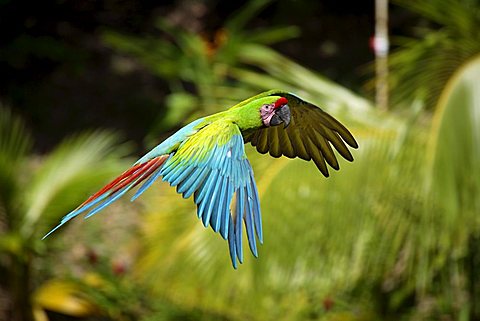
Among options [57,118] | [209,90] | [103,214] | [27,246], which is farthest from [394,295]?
[57,118]

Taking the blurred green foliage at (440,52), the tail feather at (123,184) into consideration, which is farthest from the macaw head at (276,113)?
the blurred green foliage at (440,52)

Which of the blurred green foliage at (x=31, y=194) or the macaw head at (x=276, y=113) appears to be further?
the blurred green foliage at (x=31, y=194)

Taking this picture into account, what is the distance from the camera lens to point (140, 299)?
499cm

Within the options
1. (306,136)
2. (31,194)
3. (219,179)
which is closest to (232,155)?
(219,179)

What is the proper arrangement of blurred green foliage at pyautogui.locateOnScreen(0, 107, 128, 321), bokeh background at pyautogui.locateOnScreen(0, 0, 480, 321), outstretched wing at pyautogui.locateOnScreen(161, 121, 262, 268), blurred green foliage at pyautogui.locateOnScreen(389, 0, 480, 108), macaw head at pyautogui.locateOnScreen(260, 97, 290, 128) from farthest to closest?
blurred green foliage at pyautogui.locateOnScreen(0, 107, 128, 321), blurred green foliage at pyautogui.locateOnScreen(389, 0, 480, 108), bokeh background at pyautogui.locateOnScreen(0, 0, 480, 321), macaw head at pyautogui.locateOnScreen(260, 97, 290, 128), outstretched wing at pyautogui.locateOnScreen(161, 121, 262, 268)

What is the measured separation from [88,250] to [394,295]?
192 centimetres

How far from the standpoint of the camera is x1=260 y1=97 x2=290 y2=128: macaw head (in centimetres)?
102

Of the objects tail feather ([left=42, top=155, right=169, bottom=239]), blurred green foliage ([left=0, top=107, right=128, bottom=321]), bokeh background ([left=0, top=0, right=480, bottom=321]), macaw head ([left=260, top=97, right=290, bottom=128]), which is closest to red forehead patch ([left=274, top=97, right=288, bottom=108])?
macaw head ([left=260, top=97, right=290, bottom=128])

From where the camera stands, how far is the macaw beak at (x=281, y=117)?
1.02 metres

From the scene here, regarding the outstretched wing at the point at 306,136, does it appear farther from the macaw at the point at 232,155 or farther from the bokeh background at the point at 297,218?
the bokeh background at the point at 297,218

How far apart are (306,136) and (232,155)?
140 mm

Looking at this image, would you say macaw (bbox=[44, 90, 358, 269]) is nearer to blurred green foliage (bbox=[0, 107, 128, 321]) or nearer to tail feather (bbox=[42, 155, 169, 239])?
tail feather (bbox=[42, 155, 169, 239])

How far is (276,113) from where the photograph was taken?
1031 mm

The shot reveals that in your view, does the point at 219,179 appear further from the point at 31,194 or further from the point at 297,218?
the point at 31,194
